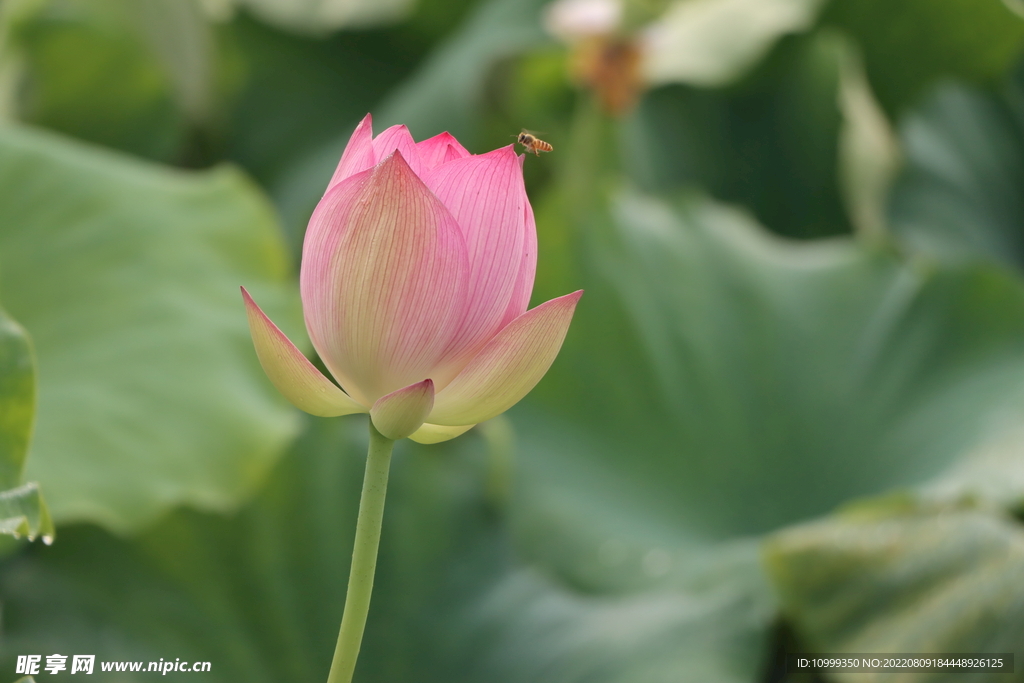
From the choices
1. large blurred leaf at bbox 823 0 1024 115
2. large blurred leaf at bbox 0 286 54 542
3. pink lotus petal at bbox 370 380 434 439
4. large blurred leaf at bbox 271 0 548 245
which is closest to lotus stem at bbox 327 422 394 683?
pink lotus petal at bbox 370 380 434 439

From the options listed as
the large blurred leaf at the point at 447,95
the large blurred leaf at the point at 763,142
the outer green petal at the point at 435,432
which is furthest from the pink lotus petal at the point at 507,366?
the large blurred leaf at the point at 763,142

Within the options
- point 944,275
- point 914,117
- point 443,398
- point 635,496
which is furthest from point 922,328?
point 443,398

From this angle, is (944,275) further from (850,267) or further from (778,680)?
(778,680)

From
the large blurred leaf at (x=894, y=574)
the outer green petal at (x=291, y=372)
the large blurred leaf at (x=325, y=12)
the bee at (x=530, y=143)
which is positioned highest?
the large blurred leaf at (x=325, y=12)

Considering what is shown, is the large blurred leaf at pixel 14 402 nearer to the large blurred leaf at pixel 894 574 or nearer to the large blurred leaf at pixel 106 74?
the large blurred leaf at pixel 894 574

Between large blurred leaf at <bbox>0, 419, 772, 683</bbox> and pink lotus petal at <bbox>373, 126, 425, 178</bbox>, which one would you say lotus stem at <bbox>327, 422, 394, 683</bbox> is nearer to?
pink lotus petal at <bbox>373, 126, 425, 178</bbox>
